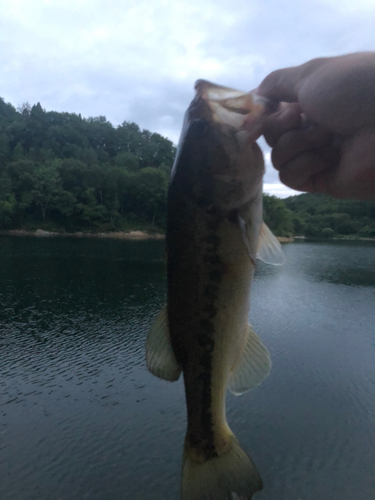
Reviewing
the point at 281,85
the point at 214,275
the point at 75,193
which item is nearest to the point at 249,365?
the point at 214,275

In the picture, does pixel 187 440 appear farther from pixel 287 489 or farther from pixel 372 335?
pixel 372 335

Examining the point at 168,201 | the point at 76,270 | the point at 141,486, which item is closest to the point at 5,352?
the point at 141,486

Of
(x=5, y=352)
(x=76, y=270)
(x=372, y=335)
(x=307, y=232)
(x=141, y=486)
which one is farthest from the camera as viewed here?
(x=307, y=232)

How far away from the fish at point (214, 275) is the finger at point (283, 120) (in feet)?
0.15

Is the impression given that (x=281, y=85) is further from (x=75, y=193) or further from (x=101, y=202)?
(x=75, y=193)

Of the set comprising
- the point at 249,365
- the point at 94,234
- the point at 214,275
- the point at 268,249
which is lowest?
the point at 94,234

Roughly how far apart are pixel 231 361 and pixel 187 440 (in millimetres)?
638

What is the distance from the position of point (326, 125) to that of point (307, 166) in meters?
0.32

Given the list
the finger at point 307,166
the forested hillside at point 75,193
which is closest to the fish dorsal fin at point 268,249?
the finger at point 307,166

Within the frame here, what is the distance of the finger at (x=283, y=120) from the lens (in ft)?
6.05

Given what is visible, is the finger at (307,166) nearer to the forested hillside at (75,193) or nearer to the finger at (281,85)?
the finger at (281,85)

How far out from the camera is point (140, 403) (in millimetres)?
16406

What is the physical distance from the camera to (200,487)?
2.26 meters

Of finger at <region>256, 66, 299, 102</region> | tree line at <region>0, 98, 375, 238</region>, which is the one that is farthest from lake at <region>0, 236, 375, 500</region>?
tree line at <region>0, 98, 375, 238</region>
